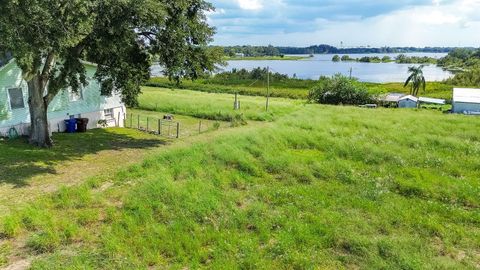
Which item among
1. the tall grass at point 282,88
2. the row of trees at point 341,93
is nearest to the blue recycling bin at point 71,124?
the tall grass at point 282,88

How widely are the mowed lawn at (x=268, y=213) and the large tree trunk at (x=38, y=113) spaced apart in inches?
280

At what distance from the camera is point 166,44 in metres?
18.5

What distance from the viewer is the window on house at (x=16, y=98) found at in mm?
20055

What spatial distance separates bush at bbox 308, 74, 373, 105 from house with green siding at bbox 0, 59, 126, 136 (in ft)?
104

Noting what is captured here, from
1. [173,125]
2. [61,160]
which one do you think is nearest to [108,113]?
[173,125]

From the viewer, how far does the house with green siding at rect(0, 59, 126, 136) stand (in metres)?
19.7

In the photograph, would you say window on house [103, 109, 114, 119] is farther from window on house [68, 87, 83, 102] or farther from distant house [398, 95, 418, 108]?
distant house [398, 95, 418, 108]

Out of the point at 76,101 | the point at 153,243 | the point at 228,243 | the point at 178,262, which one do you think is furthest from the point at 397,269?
the point at 76,101

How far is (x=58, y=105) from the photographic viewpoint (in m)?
22.5

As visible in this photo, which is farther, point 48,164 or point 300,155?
point 300,155

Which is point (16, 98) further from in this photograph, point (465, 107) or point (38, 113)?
point (465, 107)

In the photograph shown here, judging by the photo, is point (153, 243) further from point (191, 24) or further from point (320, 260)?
point (191, 24)

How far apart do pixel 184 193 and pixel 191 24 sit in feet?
35.6

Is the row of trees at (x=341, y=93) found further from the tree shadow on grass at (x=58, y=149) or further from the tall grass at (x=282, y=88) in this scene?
the tree shadow on grass at (x=58, y=149)
